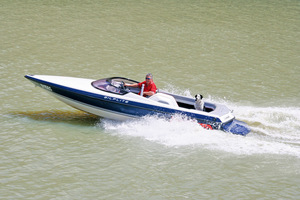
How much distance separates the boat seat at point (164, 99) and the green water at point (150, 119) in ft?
1.93

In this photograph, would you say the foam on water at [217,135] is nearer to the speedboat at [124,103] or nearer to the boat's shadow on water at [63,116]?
the speedboat at [124,103]

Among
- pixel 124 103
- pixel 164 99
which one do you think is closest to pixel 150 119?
pixel 164 99

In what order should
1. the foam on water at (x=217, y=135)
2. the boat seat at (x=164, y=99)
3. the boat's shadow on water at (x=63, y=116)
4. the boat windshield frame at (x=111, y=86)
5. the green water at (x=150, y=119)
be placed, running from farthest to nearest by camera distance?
the boat's shadow on water at (x=63, y=116), the boat windshield frame at (x=111, y=86), the boat seat at (x=164, y=99), the foam on water at (x=217, y=135), the green water at (x=150, y=119)

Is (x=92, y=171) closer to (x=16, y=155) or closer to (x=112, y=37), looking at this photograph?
(x=16, y=155)

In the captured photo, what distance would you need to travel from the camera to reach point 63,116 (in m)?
13.7

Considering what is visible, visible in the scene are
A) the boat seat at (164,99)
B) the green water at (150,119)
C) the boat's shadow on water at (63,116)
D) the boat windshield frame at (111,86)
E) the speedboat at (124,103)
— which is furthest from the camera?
the boat's shadow on water at (63,116)

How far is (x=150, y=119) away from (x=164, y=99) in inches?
27.3

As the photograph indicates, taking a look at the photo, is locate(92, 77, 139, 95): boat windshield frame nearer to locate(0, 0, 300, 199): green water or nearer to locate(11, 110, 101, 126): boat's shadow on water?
locate(0, 0, 300, 199): green water

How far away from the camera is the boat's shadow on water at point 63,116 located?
1332 centimetres

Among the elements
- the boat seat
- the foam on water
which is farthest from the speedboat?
the foam on water

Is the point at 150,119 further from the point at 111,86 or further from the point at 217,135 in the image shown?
the point at 217,135

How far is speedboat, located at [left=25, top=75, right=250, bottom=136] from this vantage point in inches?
492

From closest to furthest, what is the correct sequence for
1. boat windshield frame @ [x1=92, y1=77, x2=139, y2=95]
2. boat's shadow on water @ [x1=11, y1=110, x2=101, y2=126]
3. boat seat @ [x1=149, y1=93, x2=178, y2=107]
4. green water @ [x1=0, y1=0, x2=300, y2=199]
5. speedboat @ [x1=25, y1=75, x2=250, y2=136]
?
1. green water @ [x1=0, y1=0, x2=300, y2=199]
2. speedboat @ [x1=25, y1=75, x2=250, y2=136]
3. boat seat @ [x1=149, y1=93, x2=178, y2=107]
4. boat windshield frame @ [x1=92, y1=77, x2=139, y2=95]
5. boat's shadow on water @ [x1=11, y1=110, x2=101, y2=126]

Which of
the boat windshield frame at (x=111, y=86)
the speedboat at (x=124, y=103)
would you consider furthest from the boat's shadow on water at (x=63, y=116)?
the boat windshield frame at (x=111, y=86)
